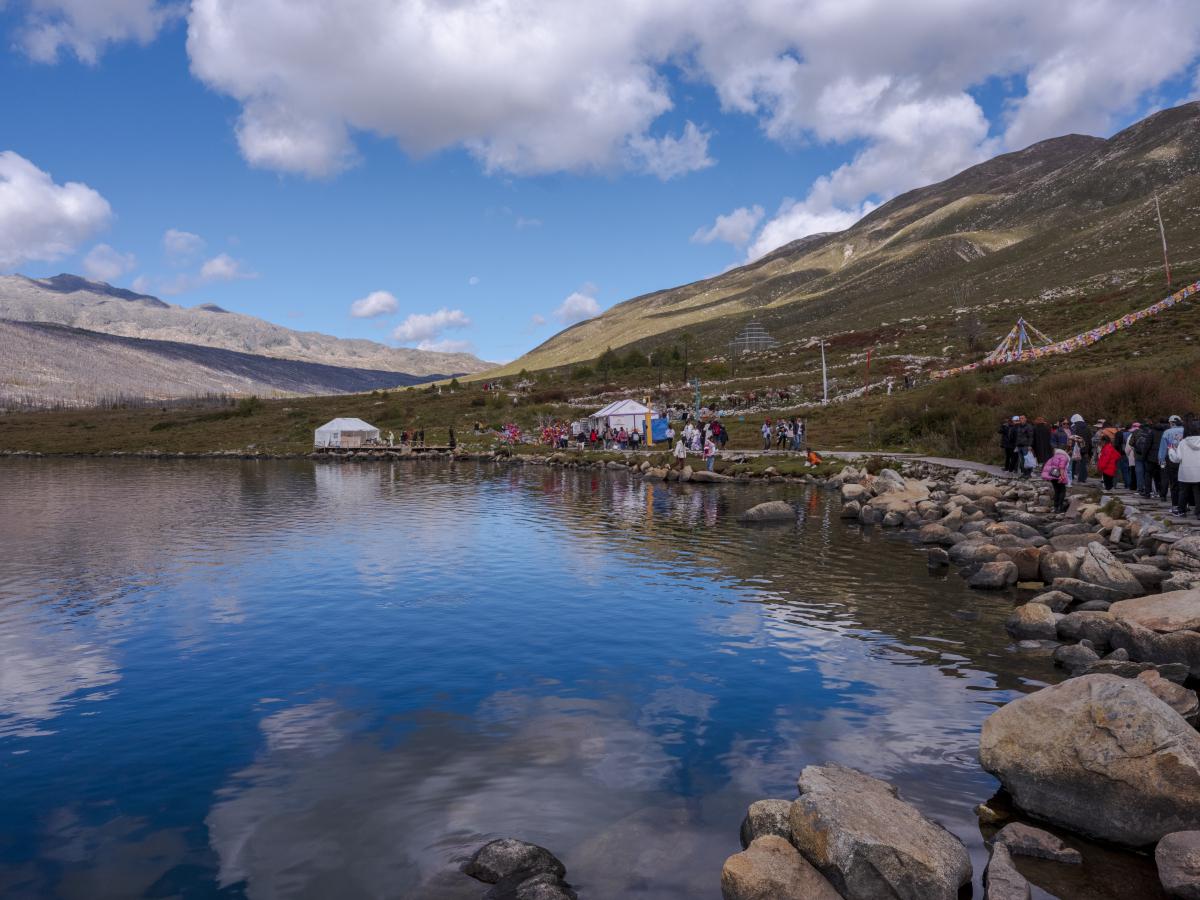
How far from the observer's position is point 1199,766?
7934mm

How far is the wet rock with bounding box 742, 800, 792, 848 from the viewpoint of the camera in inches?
311

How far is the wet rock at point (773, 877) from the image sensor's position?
22.7 feet

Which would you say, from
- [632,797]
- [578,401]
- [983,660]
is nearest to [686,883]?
[632,797]

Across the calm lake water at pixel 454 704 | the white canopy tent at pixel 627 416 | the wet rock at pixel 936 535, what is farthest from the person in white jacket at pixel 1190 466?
the white canopy tent at pixel 627 416

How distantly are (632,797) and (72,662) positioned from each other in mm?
10856

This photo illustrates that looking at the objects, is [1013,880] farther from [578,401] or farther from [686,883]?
[578,401]

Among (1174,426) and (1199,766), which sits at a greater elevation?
(1174,426)

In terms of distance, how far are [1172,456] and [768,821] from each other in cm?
1902

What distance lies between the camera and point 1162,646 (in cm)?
1255

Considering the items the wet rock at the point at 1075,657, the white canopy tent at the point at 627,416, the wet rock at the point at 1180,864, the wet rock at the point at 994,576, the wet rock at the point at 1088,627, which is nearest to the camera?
the wet rock at the point at 1180,864

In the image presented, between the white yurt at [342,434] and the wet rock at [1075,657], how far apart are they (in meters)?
76.7

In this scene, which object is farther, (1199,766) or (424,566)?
(424,566)

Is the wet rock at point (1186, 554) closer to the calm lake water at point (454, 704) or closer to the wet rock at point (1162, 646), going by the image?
the calm lake water at point (454, 704)

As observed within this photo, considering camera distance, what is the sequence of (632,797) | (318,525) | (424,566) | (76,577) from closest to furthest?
(632,797), (76,577), (424,566), (318,525)
